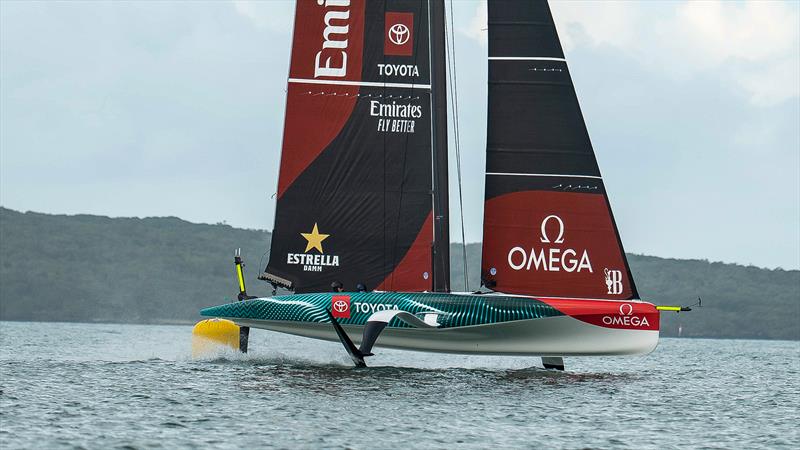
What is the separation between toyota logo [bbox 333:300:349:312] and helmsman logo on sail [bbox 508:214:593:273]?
3.95 metres

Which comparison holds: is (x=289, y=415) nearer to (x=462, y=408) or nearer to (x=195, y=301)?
(x=462, y=408)

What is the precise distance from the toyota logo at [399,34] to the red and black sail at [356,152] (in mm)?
24

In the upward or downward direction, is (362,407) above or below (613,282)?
below

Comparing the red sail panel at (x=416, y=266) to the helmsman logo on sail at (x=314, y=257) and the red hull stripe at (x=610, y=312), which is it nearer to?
the helmsman logo on sail at (x=314, y=257)

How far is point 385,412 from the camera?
2231cm

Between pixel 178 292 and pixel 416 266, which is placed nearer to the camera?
pixel 416 266

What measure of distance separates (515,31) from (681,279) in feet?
542

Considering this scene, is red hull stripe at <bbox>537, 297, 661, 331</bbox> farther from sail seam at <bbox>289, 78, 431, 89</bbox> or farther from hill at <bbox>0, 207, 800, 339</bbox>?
hill at <bbox>0, 207, 800, 339</bbox>

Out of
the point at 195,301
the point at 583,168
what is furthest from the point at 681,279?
the point at 583,168

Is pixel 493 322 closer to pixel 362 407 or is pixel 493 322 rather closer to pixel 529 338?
pixel 529 338

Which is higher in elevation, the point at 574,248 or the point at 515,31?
the point at 515,31

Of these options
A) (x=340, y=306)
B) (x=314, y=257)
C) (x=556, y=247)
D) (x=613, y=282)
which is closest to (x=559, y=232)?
(x=556, y=247)

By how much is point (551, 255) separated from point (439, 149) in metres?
3.68

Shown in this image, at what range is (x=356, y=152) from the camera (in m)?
29.9
